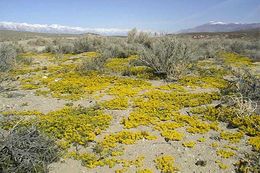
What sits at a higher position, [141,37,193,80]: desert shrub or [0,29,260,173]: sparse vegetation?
[141,37,193,80]: desert shrub

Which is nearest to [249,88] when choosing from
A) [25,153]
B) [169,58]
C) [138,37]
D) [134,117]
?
[134,117]

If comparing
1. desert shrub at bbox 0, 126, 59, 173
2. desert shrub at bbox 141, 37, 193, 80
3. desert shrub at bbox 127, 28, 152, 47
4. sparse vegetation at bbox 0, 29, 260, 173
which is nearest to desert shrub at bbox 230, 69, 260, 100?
sparse vegetation at bbox 0, 29, 260, 173

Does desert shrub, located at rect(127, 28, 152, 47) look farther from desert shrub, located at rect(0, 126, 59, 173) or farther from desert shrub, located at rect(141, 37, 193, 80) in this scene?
desert shrub, located at rect(0, 126, 59, 173)

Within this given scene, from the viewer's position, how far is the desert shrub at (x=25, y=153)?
20.4ft

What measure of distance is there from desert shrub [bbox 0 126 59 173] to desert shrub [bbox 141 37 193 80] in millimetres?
9501

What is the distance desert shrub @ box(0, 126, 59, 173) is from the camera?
6211 millimetres

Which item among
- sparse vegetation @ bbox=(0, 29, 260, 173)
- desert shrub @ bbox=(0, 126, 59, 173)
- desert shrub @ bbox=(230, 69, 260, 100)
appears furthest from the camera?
desert shrub @ bbox=(230, 69, 260, 100)

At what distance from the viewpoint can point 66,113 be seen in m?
10.3

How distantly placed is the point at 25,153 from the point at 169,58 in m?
11.2

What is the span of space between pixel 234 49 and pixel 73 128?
2550 cm

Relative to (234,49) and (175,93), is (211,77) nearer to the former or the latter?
(175,93)

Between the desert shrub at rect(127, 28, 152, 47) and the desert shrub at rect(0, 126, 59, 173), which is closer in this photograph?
the desert shrub at rect(0, 126, 59, 173)

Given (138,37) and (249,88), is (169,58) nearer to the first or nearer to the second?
(249,88)

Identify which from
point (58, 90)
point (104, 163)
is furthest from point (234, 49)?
point (104, 163)
